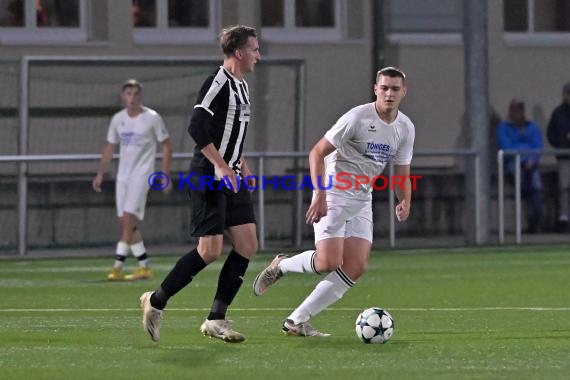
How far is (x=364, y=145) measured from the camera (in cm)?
1152

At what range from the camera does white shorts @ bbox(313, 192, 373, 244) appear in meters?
11.6

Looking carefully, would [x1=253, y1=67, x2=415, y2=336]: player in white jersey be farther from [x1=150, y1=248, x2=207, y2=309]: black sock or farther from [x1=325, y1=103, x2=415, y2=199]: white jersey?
[x1=150, y1=248, x2=207, y2=309]: black sock

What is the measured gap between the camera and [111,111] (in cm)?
2377

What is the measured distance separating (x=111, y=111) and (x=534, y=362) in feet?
47.7

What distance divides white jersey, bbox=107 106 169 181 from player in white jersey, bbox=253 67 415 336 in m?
6.09

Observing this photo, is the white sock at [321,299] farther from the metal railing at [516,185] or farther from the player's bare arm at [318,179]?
the metal railing at [516,185]

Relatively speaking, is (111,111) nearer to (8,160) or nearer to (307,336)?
(8,160)

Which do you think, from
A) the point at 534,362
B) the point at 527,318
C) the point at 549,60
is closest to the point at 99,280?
the point at 527,318

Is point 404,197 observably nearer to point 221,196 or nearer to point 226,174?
point 221,196

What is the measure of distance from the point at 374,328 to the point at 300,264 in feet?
4.08

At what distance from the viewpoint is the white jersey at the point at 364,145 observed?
11.4 meters

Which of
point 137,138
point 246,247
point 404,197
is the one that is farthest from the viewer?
point 137,138

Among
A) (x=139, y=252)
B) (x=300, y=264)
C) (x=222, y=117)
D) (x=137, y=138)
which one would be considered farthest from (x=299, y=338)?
(x=137, y=138)

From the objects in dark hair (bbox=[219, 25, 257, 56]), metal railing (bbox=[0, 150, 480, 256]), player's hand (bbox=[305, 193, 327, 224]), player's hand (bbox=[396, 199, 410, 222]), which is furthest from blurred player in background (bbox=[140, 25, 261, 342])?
metal railing (bbox=[0, 150, 480, 256])
